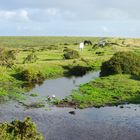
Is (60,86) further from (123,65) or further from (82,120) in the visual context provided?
(82,120)

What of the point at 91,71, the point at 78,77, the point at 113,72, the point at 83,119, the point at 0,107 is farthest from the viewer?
the point at 91,71

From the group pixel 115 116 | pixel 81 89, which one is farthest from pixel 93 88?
pixel 115 116

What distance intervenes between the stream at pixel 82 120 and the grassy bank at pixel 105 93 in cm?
241

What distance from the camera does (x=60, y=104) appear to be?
63.2m

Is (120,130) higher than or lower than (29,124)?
lower

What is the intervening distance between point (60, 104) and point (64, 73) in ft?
108

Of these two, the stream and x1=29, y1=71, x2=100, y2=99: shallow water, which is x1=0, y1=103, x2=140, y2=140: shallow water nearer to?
the stream

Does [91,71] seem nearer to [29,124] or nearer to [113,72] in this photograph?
[113,72]

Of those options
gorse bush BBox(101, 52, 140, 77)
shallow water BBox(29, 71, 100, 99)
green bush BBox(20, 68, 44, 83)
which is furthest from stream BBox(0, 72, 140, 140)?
gorse bush BBox(101, 52, 140, 77)

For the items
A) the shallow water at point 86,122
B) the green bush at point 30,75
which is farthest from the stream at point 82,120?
the green bush at point 30,75

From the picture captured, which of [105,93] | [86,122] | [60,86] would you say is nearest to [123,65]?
[60,86]

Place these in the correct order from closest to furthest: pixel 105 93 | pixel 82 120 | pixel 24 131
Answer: pixel 24 131
pixel 82 120
pixel 105 93

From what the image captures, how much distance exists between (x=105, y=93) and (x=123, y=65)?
2031 centimetres

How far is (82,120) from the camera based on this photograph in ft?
175
